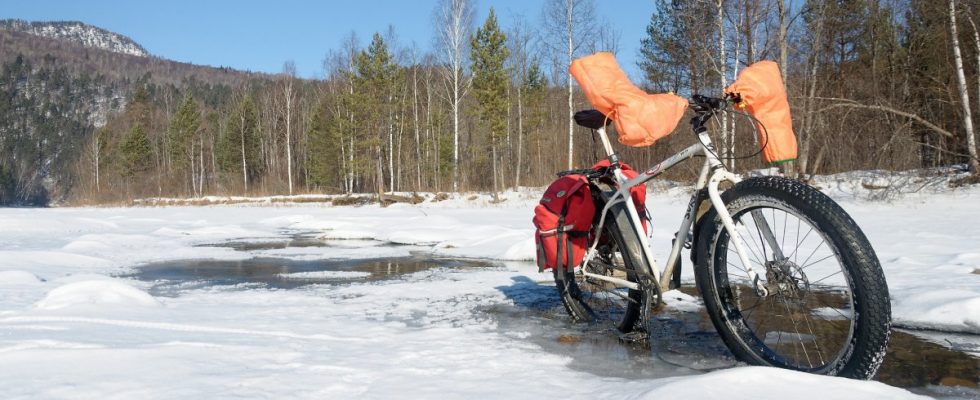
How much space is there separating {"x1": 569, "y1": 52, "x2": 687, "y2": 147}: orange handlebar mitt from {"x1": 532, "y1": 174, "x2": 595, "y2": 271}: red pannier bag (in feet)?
2.21

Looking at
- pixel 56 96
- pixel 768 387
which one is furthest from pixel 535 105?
pixel 56 96

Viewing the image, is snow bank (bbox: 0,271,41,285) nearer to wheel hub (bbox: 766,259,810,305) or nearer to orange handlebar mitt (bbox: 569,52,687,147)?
orange handlebar mitt (bbox: 569,52,687,147)

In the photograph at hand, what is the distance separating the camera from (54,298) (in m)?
3.32

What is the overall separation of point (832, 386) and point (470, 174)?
48.9 m

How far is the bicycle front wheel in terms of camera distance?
1.89 metres

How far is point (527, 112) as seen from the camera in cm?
4278

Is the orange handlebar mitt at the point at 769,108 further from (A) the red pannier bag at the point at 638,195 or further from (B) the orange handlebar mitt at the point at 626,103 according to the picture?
(A) the red pannier bag at the point at 638,195

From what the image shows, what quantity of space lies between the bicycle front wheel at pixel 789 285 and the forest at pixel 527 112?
1.29 metres

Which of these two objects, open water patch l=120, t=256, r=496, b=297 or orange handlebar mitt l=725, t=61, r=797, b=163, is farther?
open water patch l=120, t=256, r=496, b=297

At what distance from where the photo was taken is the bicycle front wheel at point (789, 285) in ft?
6.20

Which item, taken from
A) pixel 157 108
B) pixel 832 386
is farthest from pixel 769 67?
pixel 157 108

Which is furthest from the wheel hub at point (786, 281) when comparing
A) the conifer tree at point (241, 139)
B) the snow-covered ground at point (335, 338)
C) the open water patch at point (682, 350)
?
the conifer tree at point (241, 139)

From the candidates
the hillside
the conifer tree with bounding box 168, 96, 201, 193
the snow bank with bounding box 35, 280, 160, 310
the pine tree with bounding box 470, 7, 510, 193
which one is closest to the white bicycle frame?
the snow bank with bounding box 35, 280, 160, 310

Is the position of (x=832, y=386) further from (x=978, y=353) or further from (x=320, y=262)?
(x=320, y=262)
